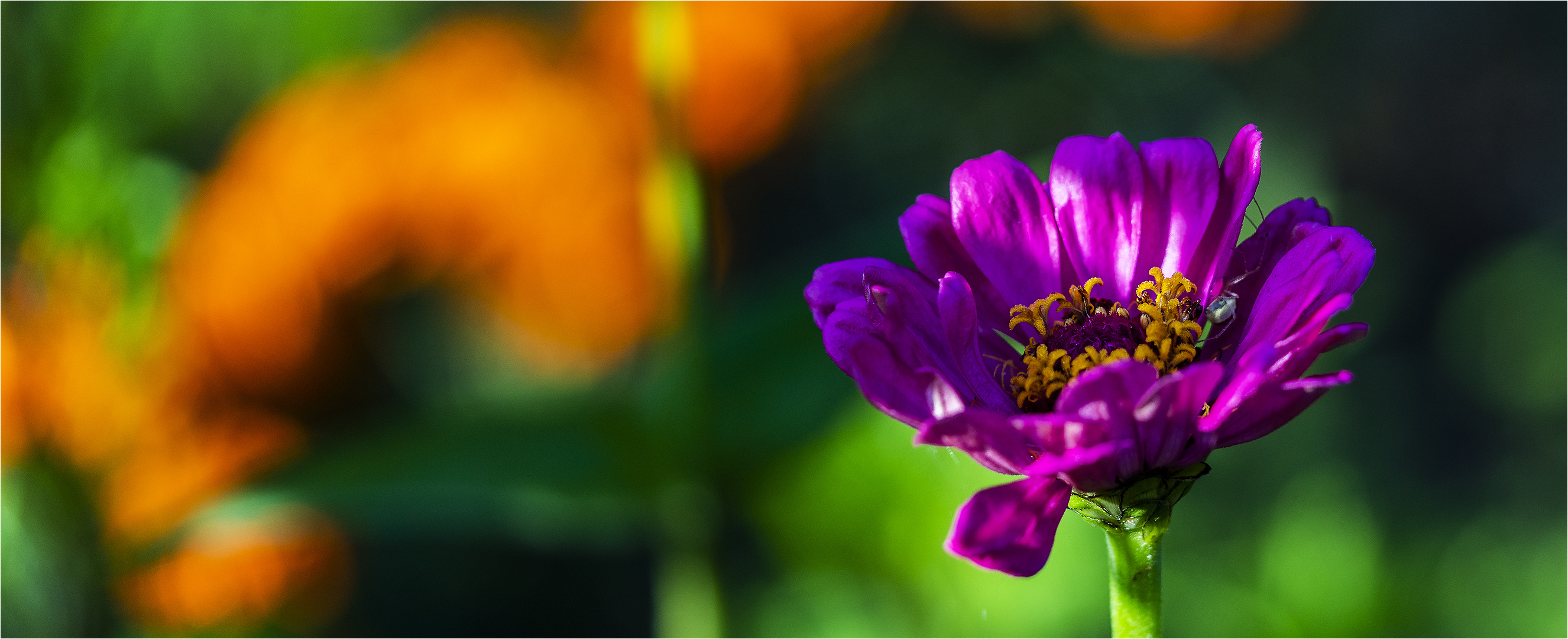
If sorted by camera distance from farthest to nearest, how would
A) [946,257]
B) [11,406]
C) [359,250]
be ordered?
[359,250] → [11,406] → [946,257]

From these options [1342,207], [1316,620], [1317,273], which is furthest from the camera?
[1342,207]

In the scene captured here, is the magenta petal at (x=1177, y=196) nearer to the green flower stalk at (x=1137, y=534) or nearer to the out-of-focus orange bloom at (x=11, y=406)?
the green flower stalk at (x=1137, y=534)

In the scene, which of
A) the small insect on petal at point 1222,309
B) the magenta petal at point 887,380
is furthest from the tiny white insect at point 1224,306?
the magenta petal at point 887,380

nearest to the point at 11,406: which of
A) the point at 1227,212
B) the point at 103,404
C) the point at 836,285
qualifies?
the point at 103,404

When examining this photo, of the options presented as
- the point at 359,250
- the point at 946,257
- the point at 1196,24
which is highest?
the point at 1196,24

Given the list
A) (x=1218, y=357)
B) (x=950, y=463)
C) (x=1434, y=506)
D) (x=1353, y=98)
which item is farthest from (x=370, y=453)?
(x=1353, y=98)

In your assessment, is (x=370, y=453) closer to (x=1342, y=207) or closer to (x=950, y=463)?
(x=950, y=463)

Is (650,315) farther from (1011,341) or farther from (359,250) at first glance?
(1011,341)
